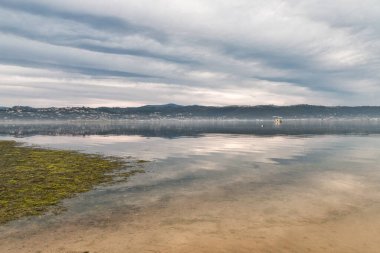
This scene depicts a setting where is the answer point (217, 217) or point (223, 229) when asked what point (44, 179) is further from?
point (223, 229)

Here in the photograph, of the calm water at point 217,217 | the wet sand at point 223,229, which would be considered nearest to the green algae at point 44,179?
the calm water at point 217,217

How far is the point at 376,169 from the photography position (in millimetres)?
29469

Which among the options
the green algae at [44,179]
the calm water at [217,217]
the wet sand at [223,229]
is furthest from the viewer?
the green algae at [44,179]

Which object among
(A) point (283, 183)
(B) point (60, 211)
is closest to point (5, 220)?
(B) point (60, 211)

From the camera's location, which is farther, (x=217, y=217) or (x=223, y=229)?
(x=217, y=217)

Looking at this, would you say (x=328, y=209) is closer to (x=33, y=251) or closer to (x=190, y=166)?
(x=33, y=251)

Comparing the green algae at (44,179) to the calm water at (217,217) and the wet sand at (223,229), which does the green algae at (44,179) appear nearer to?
the calm water at (217,217)

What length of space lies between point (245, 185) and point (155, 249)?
12503 millimetres

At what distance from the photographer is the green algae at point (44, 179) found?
19.1 meters

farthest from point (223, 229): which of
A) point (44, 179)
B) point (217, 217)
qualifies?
point (44, 179)

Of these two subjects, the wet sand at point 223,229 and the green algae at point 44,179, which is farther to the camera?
the green algae at point 44,179

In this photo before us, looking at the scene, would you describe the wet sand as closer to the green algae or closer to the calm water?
the calm water

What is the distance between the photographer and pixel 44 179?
27250 millimetres

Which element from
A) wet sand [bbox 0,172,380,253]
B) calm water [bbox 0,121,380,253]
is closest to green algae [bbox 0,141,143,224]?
calm water [bbox 0,121,380,253]
